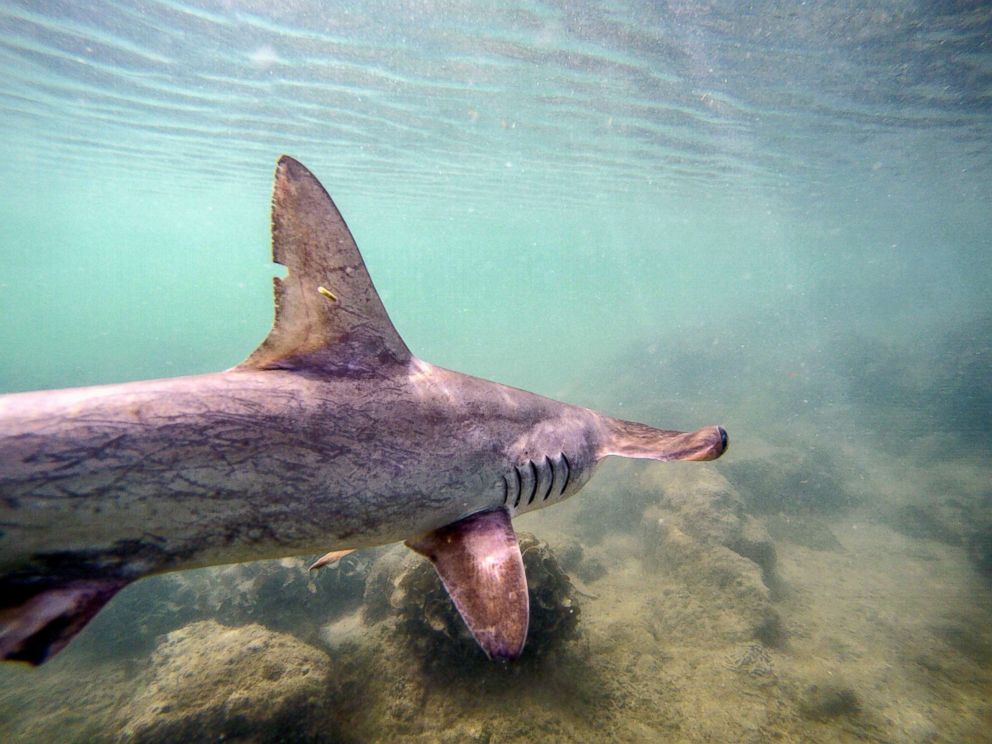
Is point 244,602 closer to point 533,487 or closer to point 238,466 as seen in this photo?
point 533,487

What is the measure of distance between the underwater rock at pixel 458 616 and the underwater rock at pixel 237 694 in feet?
2.65

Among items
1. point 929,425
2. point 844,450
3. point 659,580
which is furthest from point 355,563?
point 929,425

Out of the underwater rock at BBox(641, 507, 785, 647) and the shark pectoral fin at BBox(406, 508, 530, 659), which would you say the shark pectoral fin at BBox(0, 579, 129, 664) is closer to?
the shark pectoral fin at BBox(406, 508, 530, 659)

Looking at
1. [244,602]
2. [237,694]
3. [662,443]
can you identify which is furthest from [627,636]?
[244,602]

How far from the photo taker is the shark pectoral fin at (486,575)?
1.90 metres

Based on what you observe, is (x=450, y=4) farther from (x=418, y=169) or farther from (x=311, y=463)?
(x=418, y=169)

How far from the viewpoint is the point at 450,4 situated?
11953mm

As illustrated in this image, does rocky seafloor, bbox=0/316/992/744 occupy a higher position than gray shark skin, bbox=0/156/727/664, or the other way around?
gray shark skin, bbox=0/156/727/664

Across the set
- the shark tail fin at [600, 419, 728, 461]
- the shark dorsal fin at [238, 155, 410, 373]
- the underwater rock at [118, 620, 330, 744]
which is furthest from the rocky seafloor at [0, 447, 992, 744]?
the shark dorsal fin at [238, 155, 410, 373]

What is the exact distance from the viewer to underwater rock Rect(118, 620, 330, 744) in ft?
10.8

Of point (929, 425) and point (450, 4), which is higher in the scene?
point (450, 4)

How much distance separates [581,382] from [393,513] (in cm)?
2977

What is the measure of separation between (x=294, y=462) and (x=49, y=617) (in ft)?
2.72

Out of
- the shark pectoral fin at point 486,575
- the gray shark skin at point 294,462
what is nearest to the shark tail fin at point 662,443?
the gray shark skin at point 294,462
